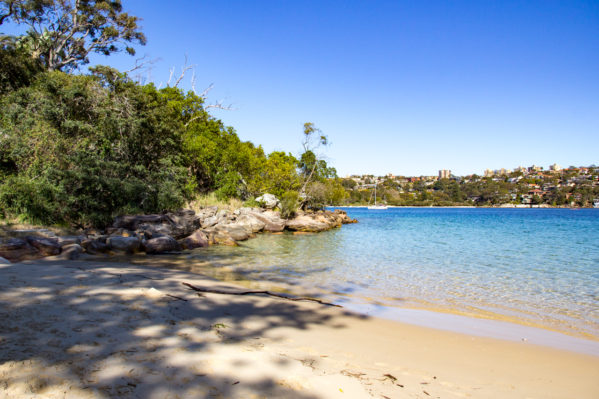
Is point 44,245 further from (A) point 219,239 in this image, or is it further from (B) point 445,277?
(B) point 445,277

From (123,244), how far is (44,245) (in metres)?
2.59

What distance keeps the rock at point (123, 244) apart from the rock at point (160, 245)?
1.48ft

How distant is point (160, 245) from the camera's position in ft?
39.7

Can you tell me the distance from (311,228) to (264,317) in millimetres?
20811

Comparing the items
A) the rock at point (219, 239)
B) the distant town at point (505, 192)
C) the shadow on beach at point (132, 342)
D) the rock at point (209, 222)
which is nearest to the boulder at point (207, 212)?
the rock at point (209, 222)

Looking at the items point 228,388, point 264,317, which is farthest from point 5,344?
point 264,317

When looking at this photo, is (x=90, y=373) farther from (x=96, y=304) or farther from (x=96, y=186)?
(x=96, y=186)

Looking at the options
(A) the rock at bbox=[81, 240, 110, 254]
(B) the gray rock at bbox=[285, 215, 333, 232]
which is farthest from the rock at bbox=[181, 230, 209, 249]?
(B) the gray rock at bbox=[285, 215, 333, 232]

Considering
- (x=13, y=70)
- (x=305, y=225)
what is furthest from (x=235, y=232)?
(x=13, y=70)

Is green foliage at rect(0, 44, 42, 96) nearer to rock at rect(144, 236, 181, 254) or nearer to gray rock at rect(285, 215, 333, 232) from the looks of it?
rock at rect(144, 236, 181, 254)

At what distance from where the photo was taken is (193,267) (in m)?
9.62

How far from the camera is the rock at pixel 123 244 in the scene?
11.0 meters

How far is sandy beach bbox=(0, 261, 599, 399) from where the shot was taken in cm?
238

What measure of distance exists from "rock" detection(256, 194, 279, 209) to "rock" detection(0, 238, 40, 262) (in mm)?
19794
